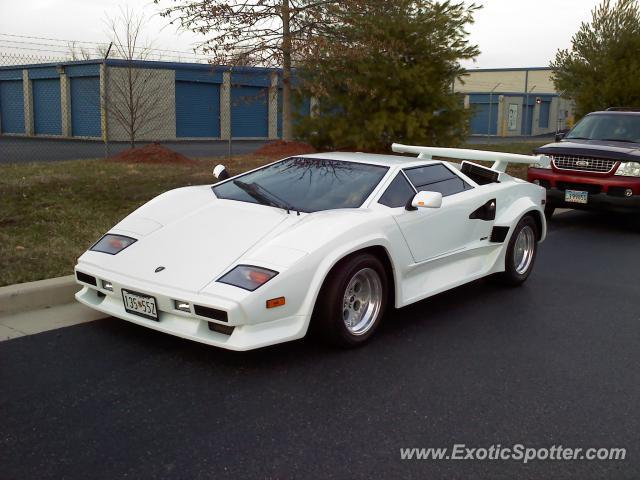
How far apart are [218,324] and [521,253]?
141 inches

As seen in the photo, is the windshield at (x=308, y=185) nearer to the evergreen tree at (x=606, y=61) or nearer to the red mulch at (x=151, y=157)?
the red mulch at (x=151, y=157)

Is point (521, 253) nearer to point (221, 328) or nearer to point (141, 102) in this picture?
point (221, 328)

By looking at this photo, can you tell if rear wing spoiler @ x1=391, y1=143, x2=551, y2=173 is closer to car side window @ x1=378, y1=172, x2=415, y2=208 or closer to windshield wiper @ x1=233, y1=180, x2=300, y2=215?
car side window @ x1=378, y1=172, x2=415, y2=208

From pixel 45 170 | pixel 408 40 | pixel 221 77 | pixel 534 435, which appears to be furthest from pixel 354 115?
pixel 221 77

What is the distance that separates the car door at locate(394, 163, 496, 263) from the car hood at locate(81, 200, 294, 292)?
1.01 m

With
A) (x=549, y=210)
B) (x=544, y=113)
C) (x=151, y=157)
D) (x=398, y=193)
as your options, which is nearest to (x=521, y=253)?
(x=398, y=193)

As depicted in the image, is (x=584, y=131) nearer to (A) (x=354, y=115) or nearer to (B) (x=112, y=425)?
(A) (x=354, y=115)

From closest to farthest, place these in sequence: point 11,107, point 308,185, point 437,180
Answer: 1. point 308,185
2. point 437,180
3. point 11,107

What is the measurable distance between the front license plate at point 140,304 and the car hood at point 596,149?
7764 mm

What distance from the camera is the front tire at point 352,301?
439cm

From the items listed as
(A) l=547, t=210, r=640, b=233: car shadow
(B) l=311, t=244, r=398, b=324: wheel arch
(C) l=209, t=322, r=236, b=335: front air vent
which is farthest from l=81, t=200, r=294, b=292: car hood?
(A) l=547, t=210, r=640, b=233: car shadow

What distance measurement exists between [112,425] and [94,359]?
3.07 feet

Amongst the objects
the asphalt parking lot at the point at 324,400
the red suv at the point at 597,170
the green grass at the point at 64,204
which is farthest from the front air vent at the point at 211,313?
the red suv at the point at 597,170

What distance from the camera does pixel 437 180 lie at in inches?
228
